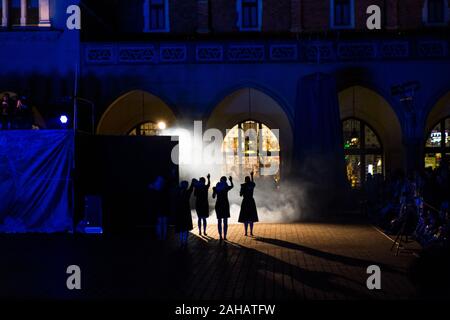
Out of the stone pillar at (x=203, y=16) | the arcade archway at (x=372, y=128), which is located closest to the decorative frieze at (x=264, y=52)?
the arcade archway at (x=372, y=128)

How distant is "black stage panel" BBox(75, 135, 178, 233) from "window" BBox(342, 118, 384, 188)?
11013 millimetres

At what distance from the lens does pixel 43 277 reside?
971 cm

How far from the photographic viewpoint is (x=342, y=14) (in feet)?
78.8

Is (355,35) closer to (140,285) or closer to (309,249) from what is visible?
(309,249)

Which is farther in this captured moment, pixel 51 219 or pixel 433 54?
pixel 433 54

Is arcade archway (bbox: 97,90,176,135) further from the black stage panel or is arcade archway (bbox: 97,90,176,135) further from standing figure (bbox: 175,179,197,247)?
standing figure (bbox: 175,179,197,247)

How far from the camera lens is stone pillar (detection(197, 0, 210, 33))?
2328 centimetres

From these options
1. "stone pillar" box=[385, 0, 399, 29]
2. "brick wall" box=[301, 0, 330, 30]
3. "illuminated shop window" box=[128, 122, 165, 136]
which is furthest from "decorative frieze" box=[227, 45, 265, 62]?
"stone pillar" box=[385, 0, 399, 29]

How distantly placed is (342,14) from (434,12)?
11.8 feet

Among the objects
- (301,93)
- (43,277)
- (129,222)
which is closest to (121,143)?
(129,222)

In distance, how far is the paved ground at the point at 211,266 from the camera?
8.48 meters

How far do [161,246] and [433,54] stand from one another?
1255 centimetres

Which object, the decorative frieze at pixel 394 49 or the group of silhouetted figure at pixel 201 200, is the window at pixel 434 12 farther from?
the group of silhouetted figure at pixel 201 200

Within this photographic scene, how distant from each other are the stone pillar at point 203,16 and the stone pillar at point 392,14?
23.4 feet
